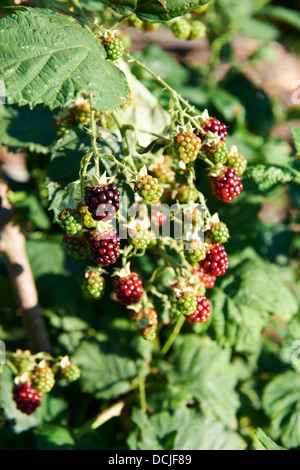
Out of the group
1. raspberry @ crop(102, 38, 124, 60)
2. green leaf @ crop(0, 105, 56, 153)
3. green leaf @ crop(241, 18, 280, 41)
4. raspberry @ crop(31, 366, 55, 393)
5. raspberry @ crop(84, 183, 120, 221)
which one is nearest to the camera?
raspberry @ crop(84, 183, 120, 221)

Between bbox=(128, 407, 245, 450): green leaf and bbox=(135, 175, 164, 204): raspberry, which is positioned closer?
bbox=(135, 175, 164, 204): raspberry

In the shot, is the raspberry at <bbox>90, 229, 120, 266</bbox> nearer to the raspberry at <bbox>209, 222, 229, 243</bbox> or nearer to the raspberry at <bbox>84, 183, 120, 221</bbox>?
the raspberry at <bbox>84, 183, 120, 221</bbox>

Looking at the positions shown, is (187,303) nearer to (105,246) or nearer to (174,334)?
(105,246)

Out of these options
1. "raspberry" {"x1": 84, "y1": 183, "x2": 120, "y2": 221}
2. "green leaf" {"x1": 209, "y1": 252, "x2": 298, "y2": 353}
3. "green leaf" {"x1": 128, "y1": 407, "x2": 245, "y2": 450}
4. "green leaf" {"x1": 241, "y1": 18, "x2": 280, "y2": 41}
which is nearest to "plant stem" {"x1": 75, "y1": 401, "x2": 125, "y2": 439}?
"green leaf" {"x1": 128, "y1": 407, "x2": 245, "y2": 450}

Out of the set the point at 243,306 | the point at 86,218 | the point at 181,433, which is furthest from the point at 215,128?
the point at 181,433

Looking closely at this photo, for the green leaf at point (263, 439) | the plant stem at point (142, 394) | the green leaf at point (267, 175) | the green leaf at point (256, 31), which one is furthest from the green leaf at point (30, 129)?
the green leaf at point (256, 31)

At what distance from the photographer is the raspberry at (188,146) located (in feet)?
3.58

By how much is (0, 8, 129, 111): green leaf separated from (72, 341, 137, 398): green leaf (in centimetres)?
122

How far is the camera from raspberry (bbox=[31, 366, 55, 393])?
134 cm

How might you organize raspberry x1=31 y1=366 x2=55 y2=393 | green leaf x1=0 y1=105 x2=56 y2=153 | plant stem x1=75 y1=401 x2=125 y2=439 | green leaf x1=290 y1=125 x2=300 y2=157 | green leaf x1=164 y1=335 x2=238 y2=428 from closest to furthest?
raspberry x1=31 y1=366 x2=55 y2=393
green leaf x1=290 y1=125 x2=300 y2=157
green leaf x1=0 y1=105 x2=56 y2=153
plant stem x1=75 y1=401 x2=125 y2=439
green leaf x1=164 y1=335 x2=238 y2=428

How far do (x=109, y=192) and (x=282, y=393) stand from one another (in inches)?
54.9

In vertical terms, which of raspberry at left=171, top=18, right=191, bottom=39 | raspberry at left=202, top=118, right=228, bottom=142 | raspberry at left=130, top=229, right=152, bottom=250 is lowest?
raspberry at left=130, top=229, right=152, bottom=250

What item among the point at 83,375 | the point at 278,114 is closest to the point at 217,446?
the point at 83,375

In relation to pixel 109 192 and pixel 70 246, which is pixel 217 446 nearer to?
pixel 70 246
